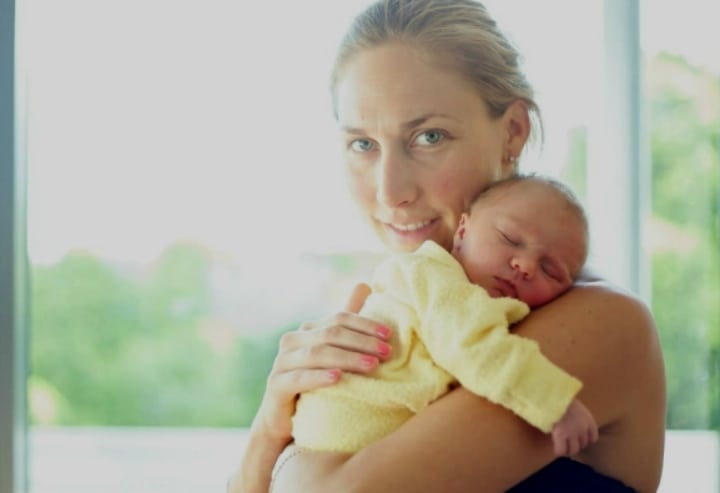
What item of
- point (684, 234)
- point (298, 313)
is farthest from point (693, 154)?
point (298, 313)

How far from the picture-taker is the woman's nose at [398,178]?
1549 millimetres

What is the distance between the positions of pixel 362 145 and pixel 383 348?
39 centimetres

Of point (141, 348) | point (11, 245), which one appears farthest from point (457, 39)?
point (141, 348)

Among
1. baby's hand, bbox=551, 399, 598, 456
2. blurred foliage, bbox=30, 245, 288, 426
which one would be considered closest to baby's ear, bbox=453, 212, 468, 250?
baby's hand, bbox=551, 399, 598, 456

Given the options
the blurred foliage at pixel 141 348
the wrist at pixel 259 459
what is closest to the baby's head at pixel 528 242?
the wrist at pixel 259 459

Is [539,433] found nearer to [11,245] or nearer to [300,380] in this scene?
[300,380]

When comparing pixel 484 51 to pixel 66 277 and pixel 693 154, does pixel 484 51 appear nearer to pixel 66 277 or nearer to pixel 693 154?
pixel 693 154

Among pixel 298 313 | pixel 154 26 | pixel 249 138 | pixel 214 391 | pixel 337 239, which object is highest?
pixel 154 26

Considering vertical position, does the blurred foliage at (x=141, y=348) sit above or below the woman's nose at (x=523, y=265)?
below

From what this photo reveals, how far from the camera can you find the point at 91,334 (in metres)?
3.46

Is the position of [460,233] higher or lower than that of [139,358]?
higher

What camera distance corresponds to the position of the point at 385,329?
1.35 meters

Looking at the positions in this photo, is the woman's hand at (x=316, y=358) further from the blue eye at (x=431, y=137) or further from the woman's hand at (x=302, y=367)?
the blue eye at (x=431, y=137)

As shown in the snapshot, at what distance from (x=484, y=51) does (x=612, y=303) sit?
1.39 feet
